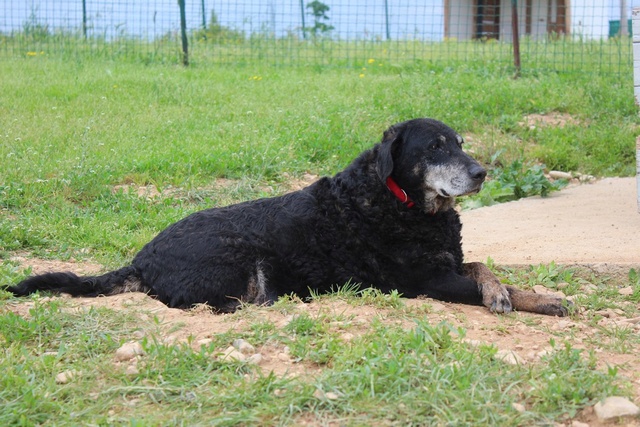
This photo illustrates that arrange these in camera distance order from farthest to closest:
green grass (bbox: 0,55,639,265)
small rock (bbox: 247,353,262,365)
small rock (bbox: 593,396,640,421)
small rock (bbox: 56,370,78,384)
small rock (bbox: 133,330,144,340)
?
green grass (bbox: 0,55,639,265) → small rock (bbox: 133,330,144,340) → small rock (bbox: 247,353,262,365) → small rock (bbox: 56,370,78,384) → small rock (bbox: 593,396,640,421)

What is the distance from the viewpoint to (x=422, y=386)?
3.40m

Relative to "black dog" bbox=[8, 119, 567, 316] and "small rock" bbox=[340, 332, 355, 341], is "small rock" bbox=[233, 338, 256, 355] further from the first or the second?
"black dog" bbox=[8, 119, 567, 316]

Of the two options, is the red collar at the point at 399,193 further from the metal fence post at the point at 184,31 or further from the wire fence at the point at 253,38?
the metal fence post at the point at 184,31

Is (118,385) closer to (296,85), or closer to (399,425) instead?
(399,425)

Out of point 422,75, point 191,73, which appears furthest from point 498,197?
point 191,73

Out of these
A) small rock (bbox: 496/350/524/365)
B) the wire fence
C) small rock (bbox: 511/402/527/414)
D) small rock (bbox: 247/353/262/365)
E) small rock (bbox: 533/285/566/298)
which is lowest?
small rock (bbox: 533/285/566/298)

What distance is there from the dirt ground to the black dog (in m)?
0.21

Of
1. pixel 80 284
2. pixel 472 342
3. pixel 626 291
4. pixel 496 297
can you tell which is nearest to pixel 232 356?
pixel 472 342

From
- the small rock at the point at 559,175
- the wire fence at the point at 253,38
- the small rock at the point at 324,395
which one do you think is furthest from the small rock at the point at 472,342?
the wire fence at the point at 253,38

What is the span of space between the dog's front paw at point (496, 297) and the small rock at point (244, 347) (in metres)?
Answer: 1.75

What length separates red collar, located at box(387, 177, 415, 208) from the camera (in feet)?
17.9

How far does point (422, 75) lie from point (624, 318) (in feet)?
25.8

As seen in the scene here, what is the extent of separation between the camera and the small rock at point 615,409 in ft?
10.4

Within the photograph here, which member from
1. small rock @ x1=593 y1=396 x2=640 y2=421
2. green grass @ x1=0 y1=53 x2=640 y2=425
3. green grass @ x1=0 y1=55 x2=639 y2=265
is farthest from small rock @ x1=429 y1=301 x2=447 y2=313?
green grass @ x1=0 y1=55 x2=639 y2=265
